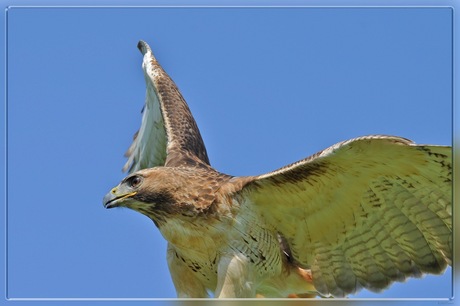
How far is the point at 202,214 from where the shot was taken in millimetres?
9891

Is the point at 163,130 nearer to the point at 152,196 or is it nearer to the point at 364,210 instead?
the point at 152,196

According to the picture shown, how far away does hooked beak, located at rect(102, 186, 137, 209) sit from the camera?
32.4ft

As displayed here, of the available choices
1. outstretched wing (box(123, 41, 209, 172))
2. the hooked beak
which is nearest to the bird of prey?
the hooked beak

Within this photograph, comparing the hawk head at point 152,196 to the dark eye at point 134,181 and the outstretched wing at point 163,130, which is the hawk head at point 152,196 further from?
the outstretched wing at point 163,130

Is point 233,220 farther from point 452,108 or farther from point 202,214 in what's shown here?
point 452,108

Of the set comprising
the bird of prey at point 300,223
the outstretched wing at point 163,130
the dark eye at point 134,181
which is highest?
the outstretched wing at point 163,130

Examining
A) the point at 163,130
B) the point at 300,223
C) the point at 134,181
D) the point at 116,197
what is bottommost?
the point at 300,223

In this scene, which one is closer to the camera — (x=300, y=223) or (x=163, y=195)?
(x=163, y=195)

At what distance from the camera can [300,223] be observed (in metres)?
10.2

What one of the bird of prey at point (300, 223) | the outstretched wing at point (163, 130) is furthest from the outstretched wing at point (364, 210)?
the outstretched wing at point (163, 130)

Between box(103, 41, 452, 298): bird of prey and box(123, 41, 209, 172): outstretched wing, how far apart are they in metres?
0.78

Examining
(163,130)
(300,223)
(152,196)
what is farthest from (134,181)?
(163,130)

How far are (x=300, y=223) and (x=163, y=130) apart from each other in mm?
2335

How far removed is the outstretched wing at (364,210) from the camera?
933cm
